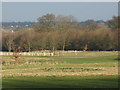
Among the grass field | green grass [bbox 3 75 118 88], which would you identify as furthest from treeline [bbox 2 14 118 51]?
green grass [bbox 3 75 118 88]

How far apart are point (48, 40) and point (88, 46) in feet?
38.3

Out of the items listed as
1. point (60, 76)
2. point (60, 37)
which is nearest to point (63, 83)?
point (60, 76)

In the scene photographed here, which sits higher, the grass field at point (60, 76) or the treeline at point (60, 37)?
the treeline at point (60, 37)

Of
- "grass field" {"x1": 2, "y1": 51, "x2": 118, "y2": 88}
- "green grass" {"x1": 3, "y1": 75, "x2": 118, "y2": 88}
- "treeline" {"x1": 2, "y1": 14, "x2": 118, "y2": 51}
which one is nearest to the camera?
"green grass" {"x1": 3, "y1": 75, "x2": 118, "y2": 88}

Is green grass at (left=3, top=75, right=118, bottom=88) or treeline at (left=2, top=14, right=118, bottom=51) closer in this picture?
green grass at (left=3, top=75, right=118, bottom=88)

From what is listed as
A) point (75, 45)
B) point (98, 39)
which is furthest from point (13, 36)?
point (98, 39)

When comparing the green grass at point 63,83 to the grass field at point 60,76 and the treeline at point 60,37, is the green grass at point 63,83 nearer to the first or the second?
the grass field at point 60,76

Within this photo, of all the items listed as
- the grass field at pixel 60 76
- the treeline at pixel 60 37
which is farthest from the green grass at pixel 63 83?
the treeline at pixel 60 37

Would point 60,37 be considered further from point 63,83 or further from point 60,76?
point 63,83

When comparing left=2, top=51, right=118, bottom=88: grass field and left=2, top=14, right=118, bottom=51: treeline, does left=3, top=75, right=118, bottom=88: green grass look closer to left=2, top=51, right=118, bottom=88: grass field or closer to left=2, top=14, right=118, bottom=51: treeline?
left=2, top=51, right=118, bottom=88: grass field

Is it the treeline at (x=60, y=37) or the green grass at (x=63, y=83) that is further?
the treeline at (x=60, y=37)

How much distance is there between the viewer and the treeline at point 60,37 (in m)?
84.2

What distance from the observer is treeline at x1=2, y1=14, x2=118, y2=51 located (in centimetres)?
8419

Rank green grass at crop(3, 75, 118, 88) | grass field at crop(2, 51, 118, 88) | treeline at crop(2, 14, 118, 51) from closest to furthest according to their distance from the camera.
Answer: green grass at crop(3, 75, 118, 88), grass field at crop(2, 51, 118, 88), treeline at crop(2, 14, 118, 51)
